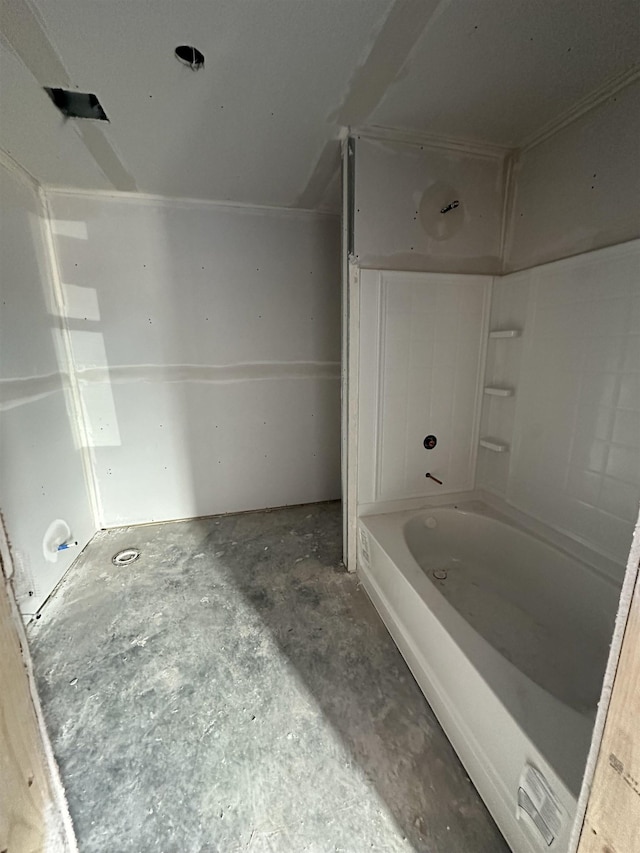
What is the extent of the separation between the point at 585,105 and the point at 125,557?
330 cm

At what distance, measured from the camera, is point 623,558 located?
1438 mm

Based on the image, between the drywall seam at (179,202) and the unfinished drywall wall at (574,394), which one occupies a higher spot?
the drywall seam at (179,202)

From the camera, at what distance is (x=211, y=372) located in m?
2.58

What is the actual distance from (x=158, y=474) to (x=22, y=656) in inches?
88.9

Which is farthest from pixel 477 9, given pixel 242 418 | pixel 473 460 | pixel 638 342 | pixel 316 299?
pixel 242 418

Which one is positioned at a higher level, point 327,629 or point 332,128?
point 332,128

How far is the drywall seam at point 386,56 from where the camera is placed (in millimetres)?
1024

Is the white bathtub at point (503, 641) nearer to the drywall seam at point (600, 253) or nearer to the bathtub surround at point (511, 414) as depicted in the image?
the bathtub surround at point (511, 414)

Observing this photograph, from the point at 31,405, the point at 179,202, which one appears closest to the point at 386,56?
the point at 179,202

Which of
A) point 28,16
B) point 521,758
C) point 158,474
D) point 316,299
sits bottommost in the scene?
point 521,758

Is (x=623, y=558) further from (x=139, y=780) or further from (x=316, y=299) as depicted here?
(x=316, y=299)

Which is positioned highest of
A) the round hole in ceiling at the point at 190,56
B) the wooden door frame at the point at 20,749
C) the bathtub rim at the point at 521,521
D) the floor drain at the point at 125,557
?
the round hole in ceiling at the point at 190,56

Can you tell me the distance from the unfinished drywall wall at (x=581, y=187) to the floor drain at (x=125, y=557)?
2871mm

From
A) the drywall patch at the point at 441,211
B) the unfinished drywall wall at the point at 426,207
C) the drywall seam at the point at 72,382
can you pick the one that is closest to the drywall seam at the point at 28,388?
the drywall seam at the point at 72,382
